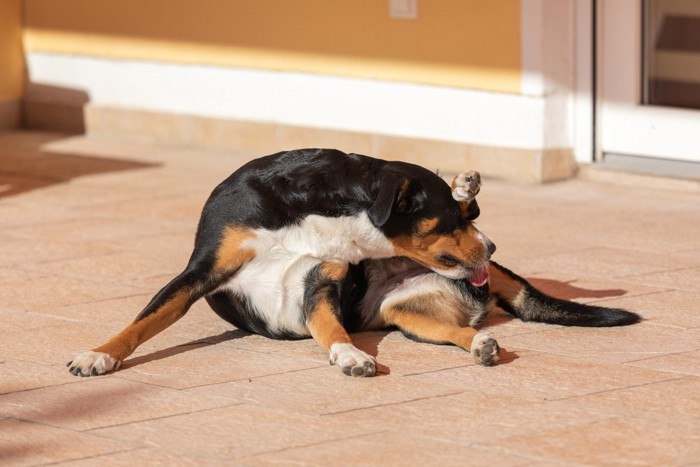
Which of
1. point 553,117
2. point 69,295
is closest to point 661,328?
point 69,295

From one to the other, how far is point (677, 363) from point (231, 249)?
1.54m

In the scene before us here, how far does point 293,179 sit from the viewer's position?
187 inches

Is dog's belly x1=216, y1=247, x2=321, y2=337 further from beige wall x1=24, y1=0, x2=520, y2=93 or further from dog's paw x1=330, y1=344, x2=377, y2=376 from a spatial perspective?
beige wall x1=24, y1=0, x2=520, y2=93

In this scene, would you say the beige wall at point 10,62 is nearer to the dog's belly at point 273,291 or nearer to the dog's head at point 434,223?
the dog's belly at point 273,291

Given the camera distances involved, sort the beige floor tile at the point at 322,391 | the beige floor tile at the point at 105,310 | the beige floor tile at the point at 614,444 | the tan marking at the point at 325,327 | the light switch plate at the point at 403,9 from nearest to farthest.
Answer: the beige floor tile at the point at 614,444 → the beige floor tile at the point at 322,391 → the tan marking at the point at 325,327 → the beige floor tile at the point at 105,310 → the light switch plate at the point at 403,9

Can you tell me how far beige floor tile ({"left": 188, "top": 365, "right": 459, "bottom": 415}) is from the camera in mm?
4164

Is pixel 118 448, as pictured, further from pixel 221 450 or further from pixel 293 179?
pixel 293 179

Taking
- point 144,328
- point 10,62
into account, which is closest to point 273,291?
point 144,328

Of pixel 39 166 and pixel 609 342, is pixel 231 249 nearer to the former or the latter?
pixel 609 342

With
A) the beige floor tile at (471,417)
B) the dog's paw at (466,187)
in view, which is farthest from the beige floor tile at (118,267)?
the beige floor tile at (471,417)

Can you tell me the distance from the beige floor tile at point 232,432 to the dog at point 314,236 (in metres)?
0.62

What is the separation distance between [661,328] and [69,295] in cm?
236

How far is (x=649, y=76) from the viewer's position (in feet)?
25.8

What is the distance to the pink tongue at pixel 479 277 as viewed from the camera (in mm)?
4879
